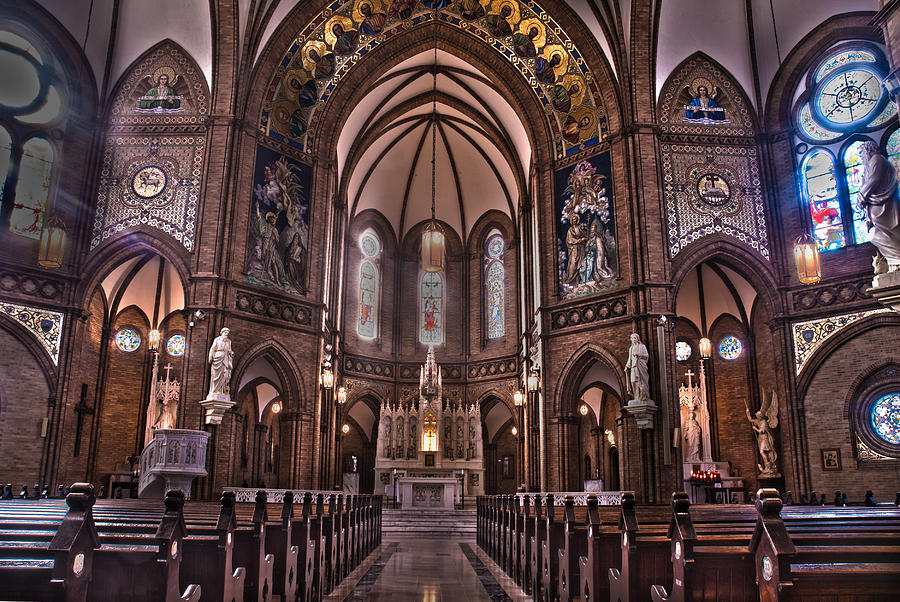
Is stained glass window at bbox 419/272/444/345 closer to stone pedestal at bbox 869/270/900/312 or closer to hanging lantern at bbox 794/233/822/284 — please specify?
hanging lantern at bbox 794/233/822/284

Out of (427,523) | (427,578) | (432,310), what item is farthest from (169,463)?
(432,310)

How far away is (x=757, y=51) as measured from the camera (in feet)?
73.3

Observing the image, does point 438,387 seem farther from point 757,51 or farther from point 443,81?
point 757,51

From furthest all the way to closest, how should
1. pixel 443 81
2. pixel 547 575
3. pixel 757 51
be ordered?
pixel 443 81
pixel 757 51
pixel 547 575

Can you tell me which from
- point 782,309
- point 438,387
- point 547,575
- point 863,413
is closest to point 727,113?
point 782,309

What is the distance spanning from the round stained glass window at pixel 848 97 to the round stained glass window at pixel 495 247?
49.5 feet

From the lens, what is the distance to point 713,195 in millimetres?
21797

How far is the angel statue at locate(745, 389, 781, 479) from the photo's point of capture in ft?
72.3

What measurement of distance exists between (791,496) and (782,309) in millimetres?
5188

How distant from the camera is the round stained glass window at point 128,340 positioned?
25781 mm

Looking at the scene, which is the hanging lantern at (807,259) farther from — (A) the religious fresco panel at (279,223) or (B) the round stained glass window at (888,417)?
Answer: (A) the religious fresco panel at (279,223)

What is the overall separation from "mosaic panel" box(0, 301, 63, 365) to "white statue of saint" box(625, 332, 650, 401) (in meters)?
15.3

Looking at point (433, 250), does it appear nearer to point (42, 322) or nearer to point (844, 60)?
point (42, 322)

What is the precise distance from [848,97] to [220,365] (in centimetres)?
1920
